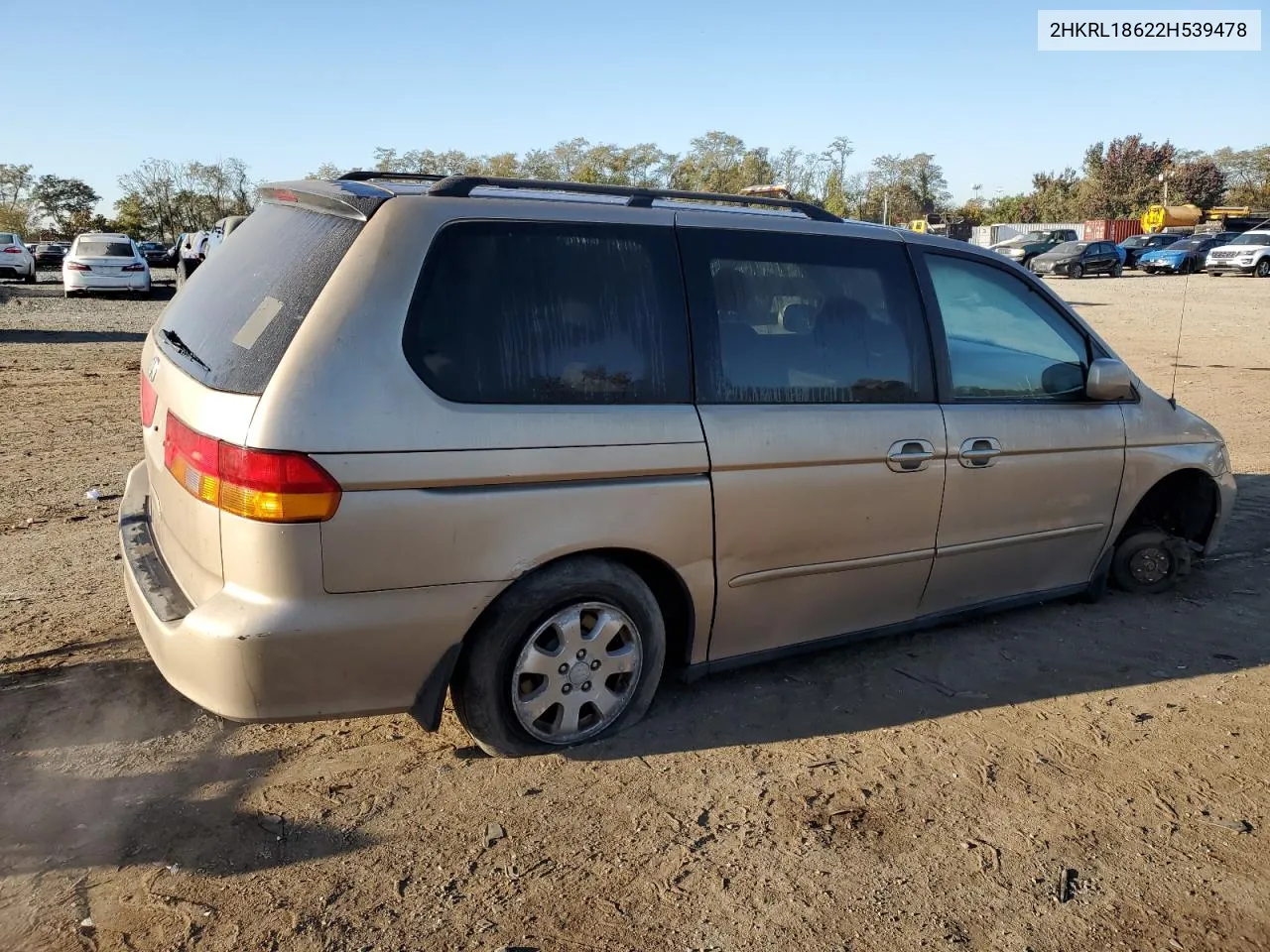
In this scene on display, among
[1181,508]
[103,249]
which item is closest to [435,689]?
[1181,508]

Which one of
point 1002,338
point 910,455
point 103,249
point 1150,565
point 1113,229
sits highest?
point 1113,229

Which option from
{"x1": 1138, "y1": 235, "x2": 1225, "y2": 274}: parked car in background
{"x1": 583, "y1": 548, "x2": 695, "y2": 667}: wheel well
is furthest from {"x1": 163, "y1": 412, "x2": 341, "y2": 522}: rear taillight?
{"x1": 1138, "y1": 235, "x2": 1225, "y2": 274}: parked car in background

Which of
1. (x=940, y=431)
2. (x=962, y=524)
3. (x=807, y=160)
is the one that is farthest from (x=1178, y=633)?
(x=807, y=160)

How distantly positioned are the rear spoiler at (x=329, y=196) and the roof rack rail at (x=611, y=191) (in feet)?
0.65

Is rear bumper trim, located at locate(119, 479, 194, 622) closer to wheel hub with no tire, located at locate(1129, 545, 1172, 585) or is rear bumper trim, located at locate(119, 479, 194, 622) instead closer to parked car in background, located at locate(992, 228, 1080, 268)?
wheel hub with no tire, located at locate(1129, 545, 1172, 585)

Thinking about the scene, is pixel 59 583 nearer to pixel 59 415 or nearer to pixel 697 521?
pixel 697 521

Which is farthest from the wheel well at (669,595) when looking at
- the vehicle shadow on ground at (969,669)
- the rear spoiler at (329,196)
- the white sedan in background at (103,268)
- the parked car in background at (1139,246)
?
the parked car in background at (1139,246)

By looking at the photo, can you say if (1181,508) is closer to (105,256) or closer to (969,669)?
(969,669)

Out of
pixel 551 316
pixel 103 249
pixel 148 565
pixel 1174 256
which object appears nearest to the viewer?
pixel 551 316

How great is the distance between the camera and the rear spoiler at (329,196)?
10.6 ft

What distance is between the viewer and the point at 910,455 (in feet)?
13.0

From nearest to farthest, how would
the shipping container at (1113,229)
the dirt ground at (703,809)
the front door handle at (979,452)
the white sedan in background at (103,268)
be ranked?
the dirt ground at (703,809)
the front door handle at (979,452)
the white sedan in background at (103,268)
the shipping container at (1113,229)

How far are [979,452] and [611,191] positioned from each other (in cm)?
182

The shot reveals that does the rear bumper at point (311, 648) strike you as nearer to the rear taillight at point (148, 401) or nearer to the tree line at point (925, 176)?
the rear taillight at point (148, 401)
